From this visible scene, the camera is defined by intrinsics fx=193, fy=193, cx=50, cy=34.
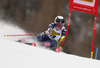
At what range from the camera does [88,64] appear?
2.07 m

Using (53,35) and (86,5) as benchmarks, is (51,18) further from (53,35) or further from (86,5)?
(86,5)

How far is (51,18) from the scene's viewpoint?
1180 centimetres

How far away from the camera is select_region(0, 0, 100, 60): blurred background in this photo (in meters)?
11.9

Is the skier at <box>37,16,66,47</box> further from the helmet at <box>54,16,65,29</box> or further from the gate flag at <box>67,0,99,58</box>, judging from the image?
the gate flag at <box>67,0,99,58</box>

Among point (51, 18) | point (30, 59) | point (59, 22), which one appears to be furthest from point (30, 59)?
point (51, 18)

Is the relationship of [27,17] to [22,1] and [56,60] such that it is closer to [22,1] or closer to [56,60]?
[22,1]

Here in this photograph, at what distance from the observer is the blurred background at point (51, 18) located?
469 inches

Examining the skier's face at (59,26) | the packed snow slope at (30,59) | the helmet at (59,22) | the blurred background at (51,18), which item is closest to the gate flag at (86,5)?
the helmet at (59,22)

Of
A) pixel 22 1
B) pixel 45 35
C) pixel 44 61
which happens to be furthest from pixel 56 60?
pixel 22 1

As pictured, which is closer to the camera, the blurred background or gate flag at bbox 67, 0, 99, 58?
gate flag at bbox 67, 0, 99, 58

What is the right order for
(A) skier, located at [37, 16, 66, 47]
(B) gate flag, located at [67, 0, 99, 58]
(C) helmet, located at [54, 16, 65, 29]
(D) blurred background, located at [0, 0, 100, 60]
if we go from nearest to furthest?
(B) gate flag, located at [67, 0, 99, 58] → (C) helmet, located at [54, 16, 65, 29] → (A) skier, located at [37, 16, 66, 47] → (D) blurred background, located at [0, 0, 100, 60]

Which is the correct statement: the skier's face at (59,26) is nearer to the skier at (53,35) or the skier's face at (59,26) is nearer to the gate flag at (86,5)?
the skier at (53,35)

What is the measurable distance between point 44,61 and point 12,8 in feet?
35.8

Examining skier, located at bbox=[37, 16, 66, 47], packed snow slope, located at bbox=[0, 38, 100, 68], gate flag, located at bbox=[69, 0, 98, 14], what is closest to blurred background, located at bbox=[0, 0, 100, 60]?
skier, located at bbox=[37, 16, 66, 47]
